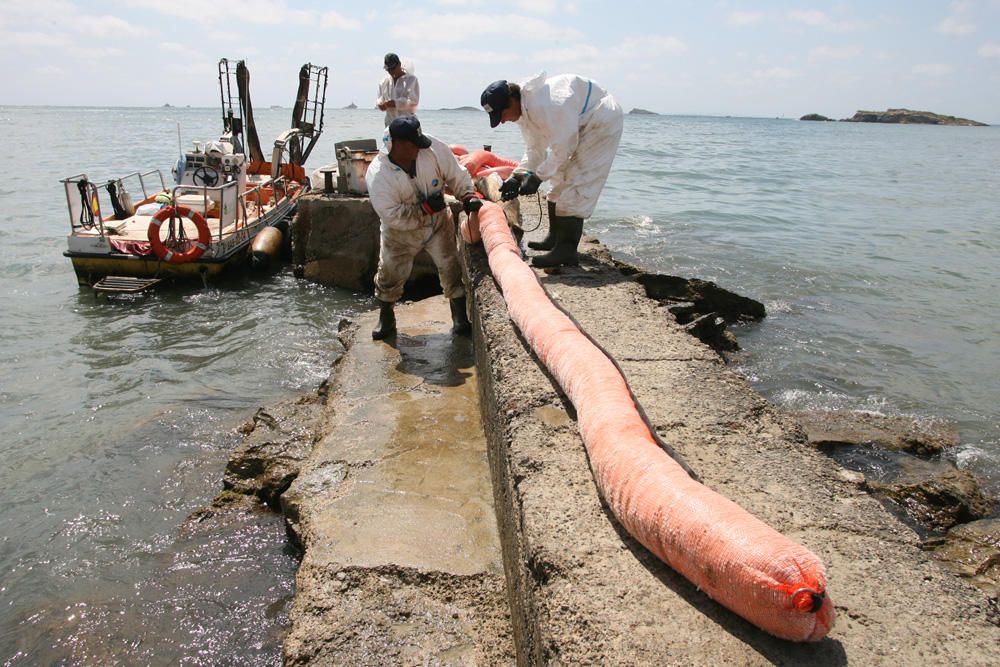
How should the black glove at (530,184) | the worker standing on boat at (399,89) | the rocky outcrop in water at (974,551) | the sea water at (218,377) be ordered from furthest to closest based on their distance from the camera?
the worker standing on boat at (399,89) → the black glove at (530,184) → the sea water at (218,377) → the rocky outcrop in water at (974,551)

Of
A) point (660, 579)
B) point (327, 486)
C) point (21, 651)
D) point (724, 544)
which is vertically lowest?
point (21, 651)

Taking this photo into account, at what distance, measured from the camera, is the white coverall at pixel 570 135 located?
4906 mm

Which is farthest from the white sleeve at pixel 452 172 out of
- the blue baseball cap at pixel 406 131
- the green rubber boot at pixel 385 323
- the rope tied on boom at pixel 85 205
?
the rope tied on boom at pixel 85 205

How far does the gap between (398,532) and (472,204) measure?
292 cm

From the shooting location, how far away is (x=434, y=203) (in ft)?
16.9

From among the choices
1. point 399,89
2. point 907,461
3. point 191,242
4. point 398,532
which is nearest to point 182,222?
point 191,242

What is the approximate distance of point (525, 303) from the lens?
399 cm

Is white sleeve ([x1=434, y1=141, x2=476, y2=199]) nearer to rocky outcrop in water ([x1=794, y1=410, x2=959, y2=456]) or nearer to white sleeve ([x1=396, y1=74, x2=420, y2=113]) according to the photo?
rocky outcrop in water ([x1=794, y1=410, x2=959, y2=456])

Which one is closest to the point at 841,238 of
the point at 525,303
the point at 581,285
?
the point at 581,285

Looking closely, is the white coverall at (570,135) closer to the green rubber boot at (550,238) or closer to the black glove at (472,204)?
the green rubber boot at (550,238)

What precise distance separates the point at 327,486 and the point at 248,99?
13.9m

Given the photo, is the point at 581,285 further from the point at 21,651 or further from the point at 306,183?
the point at 306,183

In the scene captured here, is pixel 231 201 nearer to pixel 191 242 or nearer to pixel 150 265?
pixel 191 242

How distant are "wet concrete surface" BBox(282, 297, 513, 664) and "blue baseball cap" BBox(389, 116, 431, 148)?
5.96 ft
